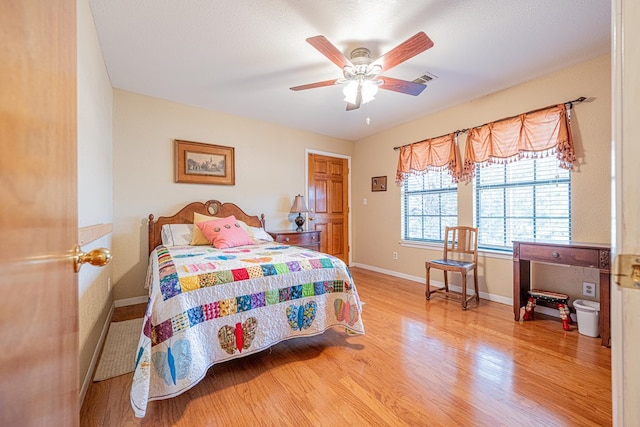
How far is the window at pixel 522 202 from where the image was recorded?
268 centimetres

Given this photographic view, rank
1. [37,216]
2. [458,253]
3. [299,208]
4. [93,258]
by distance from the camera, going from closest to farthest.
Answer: [37,216]
[93,258]
[458,253]
[299,208]

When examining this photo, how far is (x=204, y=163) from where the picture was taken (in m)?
3.53

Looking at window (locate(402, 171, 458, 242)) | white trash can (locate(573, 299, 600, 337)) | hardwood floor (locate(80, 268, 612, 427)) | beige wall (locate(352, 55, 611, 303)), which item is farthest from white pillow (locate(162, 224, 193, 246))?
white trash can (locate(573, 299, 600, 337))

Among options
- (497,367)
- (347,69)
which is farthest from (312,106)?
(497,367)

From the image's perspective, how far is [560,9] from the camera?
182 centimetres

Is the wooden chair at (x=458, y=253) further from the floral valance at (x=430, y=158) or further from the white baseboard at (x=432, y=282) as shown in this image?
the floral valance at (x=430, y=158)

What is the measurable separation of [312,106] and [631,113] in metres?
3.29

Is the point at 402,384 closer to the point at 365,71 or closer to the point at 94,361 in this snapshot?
the point at 94,361

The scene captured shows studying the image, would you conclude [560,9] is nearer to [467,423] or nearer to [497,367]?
[497,367]

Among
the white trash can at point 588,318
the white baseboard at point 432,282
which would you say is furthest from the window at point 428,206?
the white trash can at point 588,318

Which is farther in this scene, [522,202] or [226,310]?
[522,202]

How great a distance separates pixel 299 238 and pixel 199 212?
140 centimetres

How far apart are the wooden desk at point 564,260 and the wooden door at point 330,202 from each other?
282 cm

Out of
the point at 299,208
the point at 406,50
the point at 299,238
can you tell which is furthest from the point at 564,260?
the point at 299,208
